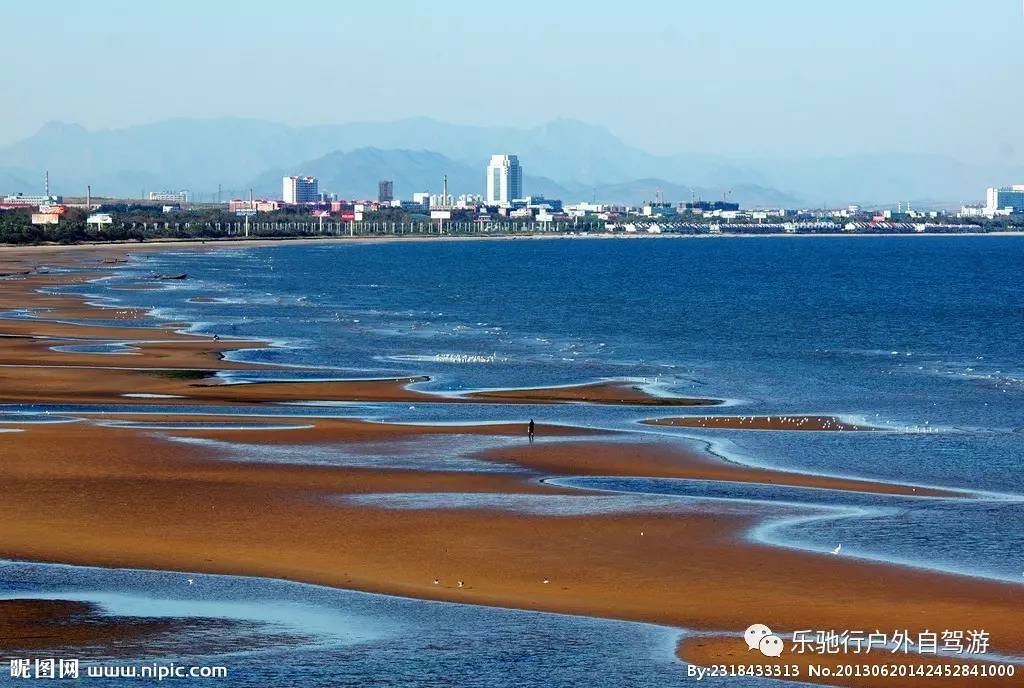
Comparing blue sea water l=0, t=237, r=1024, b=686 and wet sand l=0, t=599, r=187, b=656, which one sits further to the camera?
blue sea water l=0, t=237, r=1024, b=686

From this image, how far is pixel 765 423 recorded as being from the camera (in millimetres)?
39719

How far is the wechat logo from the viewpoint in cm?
1859

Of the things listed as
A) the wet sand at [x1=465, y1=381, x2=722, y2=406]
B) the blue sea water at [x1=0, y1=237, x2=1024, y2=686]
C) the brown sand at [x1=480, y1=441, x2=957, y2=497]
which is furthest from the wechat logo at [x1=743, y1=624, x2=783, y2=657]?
the wet sand at [x1=465, y1=381, x2=722, y2=406]

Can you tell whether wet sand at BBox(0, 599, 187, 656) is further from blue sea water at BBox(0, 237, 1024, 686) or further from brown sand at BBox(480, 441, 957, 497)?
brown sand at BBox(480, 441, 957, 497)

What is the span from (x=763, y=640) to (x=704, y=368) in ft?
120

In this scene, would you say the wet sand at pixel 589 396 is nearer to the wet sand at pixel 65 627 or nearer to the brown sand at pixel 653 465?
the brown sand at pixel 653 465

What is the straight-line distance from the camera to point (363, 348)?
61.3m

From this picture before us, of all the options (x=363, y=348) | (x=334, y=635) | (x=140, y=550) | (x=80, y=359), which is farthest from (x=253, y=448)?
(x=363, y=348)

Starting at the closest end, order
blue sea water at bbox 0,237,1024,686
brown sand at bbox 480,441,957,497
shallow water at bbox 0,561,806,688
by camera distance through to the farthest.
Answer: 1. shallow water at bbox 0,561,806,688
2. blue sea water at bbox 0,237,1024,686
3. brown sand at bbox 480,441,957,497

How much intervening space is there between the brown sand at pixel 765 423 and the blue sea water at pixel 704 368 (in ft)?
2.89

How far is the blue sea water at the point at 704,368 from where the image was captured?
79.2 ft

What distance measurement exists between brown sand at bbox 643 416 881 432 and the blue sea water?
2.89ft

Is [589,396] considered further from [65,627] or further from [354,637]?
[65,627]

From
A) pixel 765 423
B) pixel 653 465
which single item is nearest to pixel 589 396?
pixel 765 423
